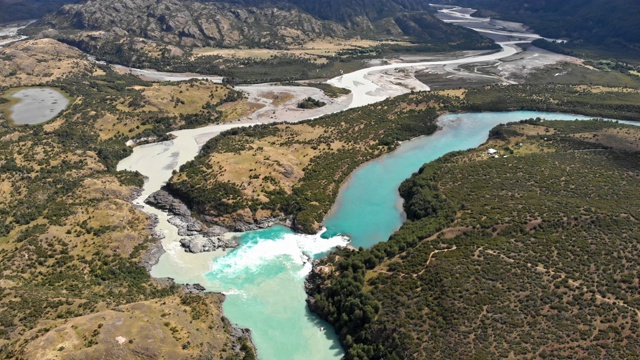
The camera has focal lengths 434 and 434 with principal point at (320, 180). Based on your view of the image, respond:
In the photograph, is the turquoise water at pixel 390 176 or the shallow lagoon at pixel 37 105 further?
the shallow lagoon at pixel 37 105

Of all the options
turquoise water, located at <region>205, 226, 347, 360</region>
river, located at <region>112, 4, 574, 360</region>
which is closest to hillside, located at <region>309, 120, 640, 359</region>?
turquoise water, located at <region>205, 226, 347, 360</region>

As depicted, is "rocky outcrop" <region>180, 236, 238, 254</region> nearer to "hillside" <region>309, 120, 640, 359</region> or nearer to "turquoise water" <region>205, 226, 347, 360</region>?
"turquoise water" <region>205, 226, 347, 360</region>

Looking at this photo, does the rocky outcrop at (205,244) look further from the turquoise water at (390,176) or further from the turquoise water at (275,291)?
the turquoise water at (390,176)

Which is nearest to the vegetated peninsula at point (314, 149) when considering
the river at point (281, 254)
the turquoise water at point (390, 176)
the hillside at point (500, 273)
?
the turquoise water at point (390, 176)

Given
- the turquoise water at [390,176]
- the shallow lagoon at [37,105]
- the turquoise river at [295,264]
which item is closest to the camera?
the turquoise river at [295,264]

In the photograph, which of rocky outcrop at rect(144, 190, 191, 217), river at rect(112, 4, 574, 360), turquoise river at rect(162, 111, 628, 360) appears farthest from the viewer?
rocky outcrop at rect(144, 190, 191, 217)

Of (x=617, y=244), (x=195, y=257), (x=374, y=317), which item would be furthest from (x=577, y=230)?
(x=195, y=257)

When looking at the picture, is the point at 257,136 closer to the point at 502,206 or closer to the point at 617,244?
the point at 502,206

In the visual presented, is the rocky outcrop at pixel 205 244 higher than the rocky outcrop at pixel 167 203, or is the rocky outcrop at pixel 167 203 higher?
the rocky outcrop at pixel 167 203
